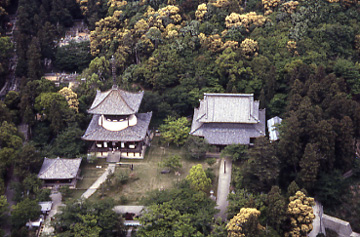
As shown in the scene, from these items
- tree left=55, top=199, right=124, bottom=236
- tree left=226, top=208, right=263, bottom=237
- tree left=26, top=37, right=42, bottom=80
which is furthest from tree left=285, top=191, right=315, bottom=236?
tree left=26, top=37, right=42, bottom=80

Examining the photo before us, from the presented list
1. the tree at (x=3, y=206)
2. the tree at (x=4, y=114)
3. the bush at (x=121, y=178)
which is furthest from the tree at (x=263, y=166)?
the tree at (x=4, y=114)

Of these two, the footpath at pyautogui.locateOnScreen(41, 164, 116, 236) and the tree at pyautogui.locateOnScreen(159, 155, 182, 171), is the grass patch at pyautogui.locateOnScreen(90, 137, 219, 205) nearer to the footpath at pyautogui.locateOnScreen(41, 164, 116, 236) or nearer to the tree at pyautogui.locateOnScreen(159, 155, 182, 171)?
the footpath at pyautogui.locateOnScreen(41, 164, 116, 236)

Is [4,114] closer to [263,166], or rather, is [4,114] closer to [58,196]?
[58,196]

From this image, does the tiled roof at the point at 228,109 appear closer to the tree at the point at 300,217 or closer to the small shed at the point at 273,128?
the small shed at the point at 273,128

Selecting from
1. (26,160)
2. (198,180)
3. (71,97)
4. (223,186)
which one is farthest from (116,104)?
(223,186)

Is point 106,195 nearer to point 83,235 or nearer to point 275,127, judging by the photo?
point 83,235

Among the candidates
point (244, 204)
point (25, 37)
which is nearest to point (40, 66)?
point (25, 37)
